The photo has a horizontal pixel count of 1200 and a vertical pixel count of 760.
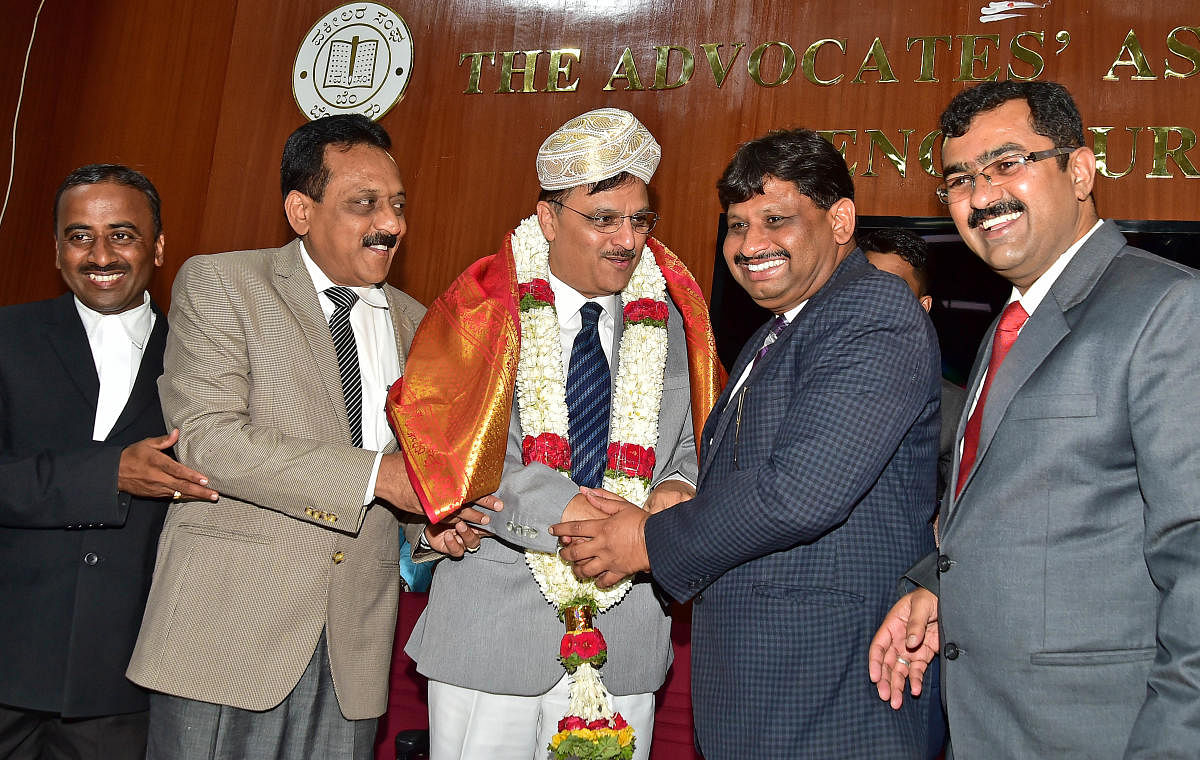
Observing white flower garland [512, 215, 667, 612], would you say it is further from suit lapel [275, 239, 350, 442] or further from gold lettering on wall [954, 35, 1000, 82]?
gold lettering on wall [954, 35, 1000, 82]

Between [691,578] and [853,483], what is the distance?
0.40 metres

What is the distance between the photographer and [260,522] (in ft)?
7.76

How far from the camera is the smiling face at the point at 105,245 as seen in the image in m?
2.75

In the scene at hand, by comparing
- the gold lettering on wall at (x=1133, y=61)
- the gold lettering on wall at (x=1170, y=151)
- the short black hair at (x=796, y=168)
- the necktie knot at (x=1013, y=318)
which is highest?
the gold lettering on wall at (x=1133, y=61)

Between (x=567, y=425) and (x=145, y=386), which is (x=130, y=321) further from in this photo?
(x=567, y=425)

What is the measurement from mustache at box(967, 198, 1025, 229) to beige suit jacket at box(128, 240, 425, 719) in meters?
1.48

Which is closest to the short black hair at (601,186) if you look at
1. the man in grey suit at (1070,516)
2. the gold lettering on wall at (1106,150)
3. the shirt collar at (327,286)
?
the shirt collar at (327,286)

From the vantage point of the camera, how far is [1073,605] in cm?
162

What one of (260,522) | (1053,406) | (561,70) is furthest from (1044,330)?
(561,70)

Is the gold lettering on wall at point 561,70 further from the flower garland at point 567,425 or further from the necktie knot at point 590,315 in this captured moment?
the necktie knot at point 590,315

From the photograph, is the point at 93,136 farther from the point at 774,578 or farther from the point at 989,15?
the point at 774,578

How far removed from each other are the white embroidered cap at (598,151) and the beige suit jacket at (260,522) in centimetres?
78

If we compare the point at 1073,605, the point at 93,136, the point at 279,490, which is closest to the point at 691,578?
the point at 1073,605

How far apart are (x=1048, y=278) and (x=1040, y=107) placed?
0.35 m
